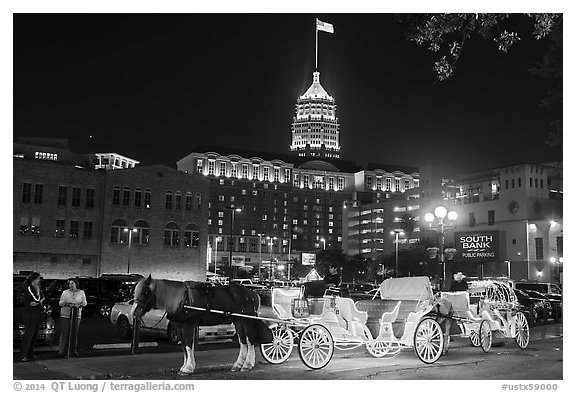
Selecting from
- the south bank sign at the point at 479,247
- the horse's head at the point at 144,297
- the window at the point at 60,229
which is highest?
the south bank sign at the point at 479,247

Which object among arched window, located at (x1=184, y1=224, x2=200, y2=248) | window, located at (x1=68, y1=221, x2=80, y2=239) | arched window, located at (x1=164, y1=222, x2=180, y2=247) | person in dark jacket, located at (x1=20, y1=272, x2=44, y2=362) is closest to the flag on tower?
person in dark jacket, located at (x1=20, y1=272, x2=44, y2=362)

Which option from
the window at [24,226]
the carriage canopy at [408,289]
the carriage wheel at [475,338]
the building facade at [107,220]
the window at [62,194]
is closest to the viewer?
the carriage canopy at [408,289]

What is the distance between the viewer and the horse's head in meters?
10.6

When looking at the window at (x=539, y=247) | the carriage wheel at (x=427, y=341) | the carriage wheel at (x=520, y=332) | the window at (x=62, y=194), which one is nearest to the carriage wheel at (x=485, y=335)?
the carriage wheel at (x=520, y=332)

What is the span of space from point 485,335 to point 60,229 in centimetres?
4088

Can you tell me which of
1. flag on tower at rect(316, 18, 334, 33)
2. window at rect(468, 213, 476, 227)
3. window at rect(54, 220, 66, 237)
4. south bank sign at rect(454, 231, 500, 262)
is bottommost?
window at rect(54, 220, 66, 237)

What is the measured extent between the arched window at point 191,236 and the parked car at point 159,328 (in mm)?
37281

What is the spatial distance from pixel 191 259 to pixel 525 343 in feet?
139

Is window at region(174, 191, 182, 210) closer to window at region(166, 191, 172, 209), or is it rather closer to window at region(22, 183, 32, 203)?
window at region(166, 191, 172, 209)

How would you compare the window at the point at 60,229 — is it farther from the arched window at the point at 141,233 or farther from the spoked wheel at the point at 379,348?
the spoked wheel at the point at 379,348

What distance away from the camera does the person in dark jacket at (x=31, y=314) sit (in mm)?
12141

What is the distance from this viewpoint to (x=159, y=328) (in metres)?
17.2

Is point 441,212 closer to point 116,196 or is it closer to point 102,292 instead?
point 102,292
